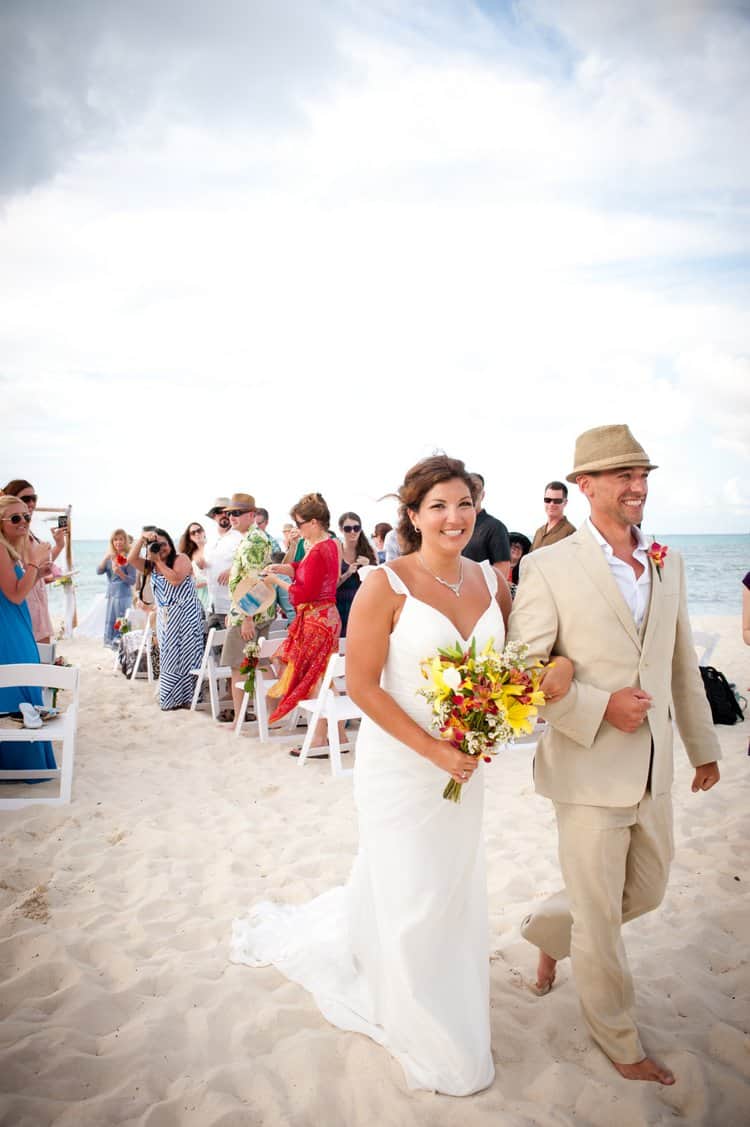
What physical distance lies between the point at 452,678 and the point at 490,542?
3993 millimetres

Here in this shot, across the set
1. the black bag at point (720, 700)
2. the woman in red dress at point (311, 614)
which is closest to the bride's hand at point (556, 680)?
the woman in red dress at point (311, 614)

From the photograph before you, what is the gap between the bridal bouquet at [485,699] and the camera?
7.25 ft

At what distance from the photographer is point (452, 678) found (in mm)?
2217

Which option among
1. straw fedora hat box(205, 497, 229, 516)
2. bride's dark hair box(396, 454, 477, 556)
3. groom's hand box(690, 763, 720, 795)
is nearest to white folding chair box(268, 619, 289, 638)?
straw fedora hat box(205, 497, 229, 516)

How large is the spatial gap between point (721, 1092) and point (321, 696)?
462 centimetres

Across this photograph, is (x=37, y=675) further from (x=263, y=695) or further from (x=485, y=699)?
(x=485, y=699)

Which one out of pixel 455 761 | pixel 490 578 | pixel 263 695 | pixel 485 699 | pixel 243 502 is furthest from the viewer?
pixel 243 502

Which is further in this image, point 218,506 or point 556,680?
point 218,506

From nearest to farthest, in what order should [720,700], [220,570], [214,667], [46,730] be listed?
[46,730] < [720,700] < [214,667] < [220,570]

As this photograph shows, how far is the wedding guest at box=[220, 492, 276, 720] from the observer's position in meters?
7.58

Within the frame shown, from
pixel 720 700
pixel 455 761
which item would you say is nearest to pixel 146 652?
pixel 720 700

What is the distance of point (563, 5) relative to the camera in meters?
9.73

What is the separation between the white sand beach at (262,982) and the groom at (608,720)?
11.9 inches

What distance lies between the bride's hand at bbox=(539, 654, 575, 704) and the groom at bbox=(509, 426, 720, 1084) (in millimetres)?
28
